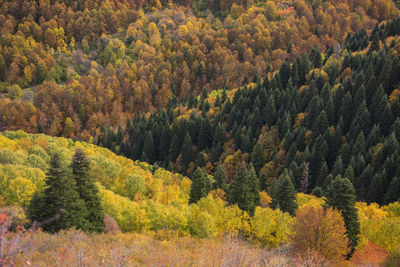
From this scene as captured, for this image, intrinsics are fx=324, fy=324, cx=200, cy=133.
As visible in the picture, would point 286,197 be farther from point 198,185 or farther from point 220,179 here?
point 198,185

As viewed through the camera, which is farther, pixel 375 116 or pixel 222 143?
pixel 222 143

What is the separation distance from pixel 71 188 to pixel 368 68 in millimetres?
101028

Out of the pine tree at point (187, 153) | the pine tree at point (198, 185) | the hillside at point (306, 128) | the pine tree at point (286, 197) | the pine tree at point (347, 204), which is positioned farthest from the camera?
the pine tree at point (187, 153)

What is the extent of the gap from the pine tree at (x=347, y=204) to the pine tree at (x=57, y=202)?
32373 mm

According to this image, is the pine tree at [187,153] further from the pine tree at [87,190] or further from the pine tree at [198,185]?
the pine tree at [87,190]

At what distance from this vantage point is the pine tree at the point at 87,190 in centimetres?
3878

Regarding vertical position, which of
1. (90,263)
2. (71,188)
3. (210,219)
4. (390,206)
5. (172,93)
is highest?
(90,263)

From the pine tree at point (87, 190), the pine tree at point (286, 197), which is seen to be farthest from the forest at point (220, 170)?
the pine tree at point (286, 197)

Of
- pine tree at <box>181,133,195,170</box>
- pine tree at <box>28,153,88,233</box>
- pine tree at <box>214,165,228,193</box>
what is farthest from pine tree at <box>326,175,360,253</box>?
pine tree at <box>181,133,195,170</box>

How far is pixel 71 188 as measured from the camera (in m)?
35.9

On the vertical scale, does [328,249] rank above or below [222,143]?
above

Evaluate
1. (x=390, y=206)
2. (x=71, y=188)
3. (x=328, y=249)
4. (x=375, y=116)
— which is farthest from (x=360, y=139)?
(x=71, y=188)

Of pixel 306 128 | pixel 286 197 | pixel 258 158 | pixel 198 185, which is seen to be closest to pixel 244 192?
pixel 198 185

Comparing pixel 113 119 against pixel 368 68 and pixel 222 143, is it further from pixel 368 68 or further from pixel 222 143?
pixel 368 68
